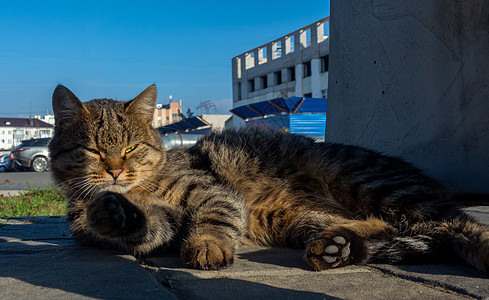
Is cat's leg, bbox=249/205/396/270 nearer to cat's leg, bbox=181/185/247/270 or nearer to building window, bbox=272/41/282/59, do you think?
cat's leg, bbox=181/185/247/270

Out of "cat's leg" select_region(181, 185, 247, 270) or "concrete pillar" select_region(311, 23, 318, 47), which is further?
"concrete pillar" select_region(311, 23, 318, 47)

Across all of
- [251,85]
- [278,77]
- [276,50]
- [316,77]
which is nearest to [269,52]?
[276,50]

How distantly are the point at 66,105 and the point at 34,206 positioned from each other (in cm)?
353

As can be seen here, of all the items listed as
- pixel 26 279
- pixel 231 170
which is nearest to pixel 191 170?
pixel 231 170

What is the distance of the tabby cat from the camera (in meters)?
2.07

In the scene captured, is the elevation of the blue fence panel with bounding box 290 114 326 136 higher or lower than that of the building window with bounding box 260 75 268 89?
lower

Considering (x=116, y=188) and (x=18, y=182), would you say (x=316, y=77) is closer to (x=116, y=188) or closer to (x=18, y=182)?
(x=18, y=182)

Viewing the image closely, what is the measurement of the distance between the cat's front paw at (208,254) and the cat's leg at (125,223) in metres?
0.24

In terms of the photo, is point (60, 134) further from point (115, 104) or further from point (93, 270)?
point (93, 270)

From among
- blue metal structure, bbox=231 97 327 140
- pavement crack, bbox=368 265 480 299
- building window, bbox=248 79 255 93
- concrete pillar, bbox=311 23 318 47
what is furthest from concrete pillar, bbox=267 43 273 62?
pavement crack, bbox=368 265 480 299

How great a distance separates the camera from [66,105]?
8.91 feet

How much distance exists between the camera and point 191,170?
9.40 feet

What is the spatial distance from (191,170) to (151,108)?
544 mm

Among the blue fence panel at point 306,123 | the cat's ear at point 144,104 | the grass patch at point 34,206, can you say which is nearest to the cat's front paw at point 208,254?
the cat's ear at point 144,104
